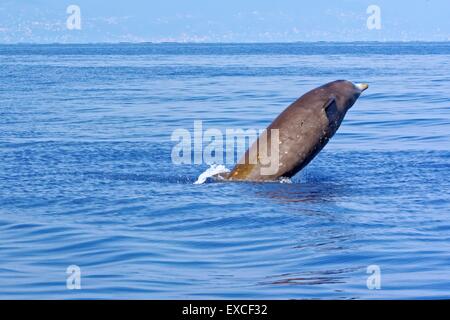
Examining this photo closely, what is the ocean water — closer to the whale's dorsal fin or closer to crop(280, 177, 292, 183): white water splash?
crop(280, 177, 292, 183): white water splash

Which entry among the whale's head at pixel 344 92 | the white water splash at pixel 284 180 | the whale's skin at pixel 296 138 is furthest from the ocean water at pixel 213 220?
the whale's head at pixel 344 92

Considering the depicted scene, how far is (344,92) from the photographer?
68.6 ft

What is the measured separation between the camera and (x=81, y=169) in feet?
71.9

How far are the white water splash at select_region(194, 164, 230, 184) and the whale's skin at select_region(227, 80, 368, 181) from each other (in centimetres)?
56

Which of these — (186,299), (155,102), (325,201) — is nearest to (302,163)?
(325,201)

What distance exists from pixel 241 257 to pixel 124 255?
1.56 metres

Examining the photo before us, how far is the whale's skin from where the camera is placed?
65.8ft

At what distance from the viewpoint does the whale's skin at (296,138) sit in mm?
20062

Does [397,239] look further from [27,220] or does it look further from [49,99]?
[49,99]

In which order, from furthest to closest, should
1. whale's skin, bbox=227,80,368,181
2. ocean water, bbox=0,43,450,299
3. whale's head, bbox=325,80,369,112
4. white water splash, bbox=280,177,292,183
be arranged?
whale's head, bbox=325,80,369,112 < white water splash, bbox=280,177,292,183 < whale's skin, bbox=227,80,368,181 < ocean water, bbox=0,43,450,299

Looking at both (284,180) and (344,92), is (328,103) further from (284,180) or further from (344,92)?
(284,180)

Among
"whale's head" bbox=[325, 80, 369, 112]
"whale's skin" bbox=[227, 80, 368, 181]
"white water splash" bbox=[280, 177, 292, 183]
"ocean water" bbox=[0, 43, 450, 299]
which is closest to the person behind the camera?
"ocean water" bbox=[0, 43, 450, 299]

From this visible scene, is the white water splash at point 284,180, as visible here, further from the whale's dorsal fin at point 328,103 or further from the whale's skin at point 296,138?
the whale's dorsal fin at point 328,103

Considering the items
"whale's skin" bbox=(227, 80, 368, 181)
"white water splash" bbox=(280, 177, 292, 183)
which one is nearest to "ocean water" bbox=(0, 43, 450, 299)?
"white water splash" bbox=(280, 177, 292, 183)
